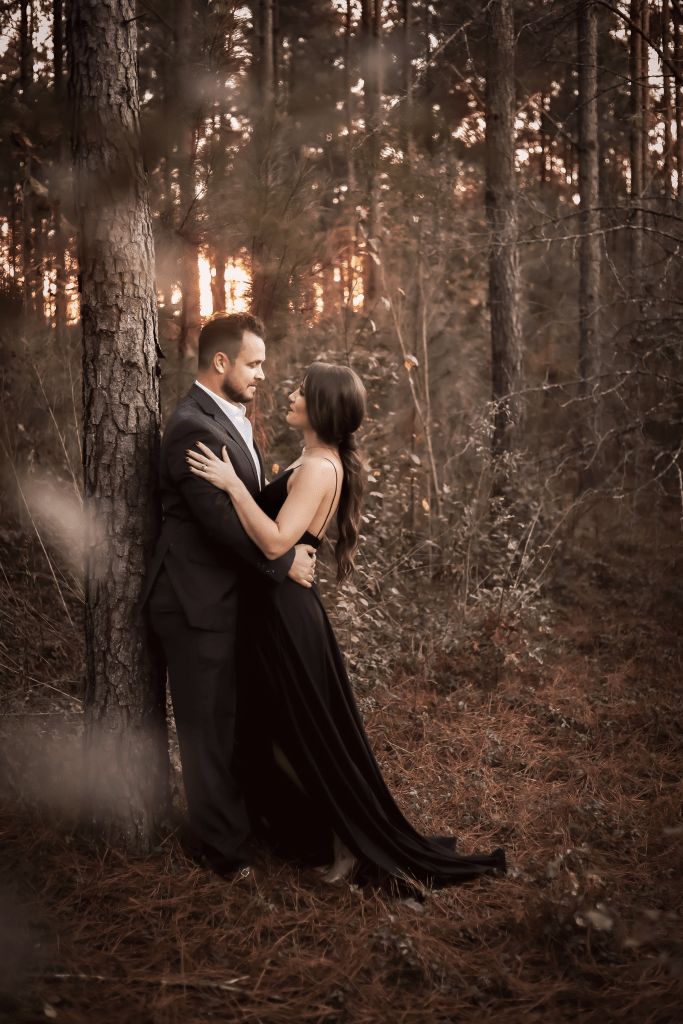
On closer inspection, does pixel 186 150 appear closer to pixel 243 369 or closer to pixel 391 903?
pixel 243 369

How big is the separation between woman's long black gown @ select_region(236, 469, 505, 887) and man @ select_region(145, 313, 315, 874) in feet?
0.56

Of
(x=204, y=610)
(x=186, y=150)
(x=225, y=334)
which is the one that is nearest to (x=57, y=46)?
(x=186, y=150)

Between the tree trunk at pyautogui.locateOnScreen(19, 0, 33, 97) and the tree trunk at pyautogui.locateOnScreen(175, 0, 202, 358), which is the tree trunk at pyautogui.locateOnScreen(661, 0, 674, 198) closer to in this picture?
the tree trunk at pyautogui.locateOnScreen(175, 0, 202, 358)

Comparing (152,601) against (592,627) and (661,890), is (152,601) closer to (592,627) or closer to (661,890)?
(661,890)

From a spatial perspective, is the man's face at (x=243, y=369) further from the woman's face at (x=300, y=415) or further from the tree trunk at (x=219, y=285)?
the tree trunk at (x=219, y=285)

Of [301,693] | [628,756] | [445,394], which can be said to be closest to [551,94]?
[445,394]

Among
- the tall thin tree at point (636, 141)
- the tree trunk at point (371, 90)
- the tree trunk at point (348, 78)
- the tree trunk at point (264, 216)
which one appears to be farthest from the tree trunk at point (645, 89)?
the tree trunk at point (348, 78)

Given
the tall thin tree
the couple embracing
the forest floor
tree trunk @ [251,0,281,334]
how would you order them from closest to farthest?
the forest floor
the couple embracing
tree trunk @ [251,0,281,334]
the tall thin tree

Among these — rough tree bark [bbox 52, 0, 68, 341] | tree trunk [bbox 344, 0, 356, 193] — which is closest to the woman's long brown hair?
rough tree bark [bbox 52, 0, 68, 341]

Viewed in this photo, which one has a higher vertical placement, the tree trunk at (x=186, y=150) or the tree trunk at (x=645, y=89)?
the tree trunk at (x=645, y=89)

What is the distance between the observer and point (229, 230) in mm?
4996

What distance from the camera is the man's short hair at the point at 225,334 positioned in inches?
132

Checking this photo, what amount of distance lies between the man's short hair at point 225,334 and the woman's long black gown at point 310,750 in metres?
0.56

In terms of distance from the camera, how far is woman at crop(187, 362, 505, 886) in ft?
11.2
